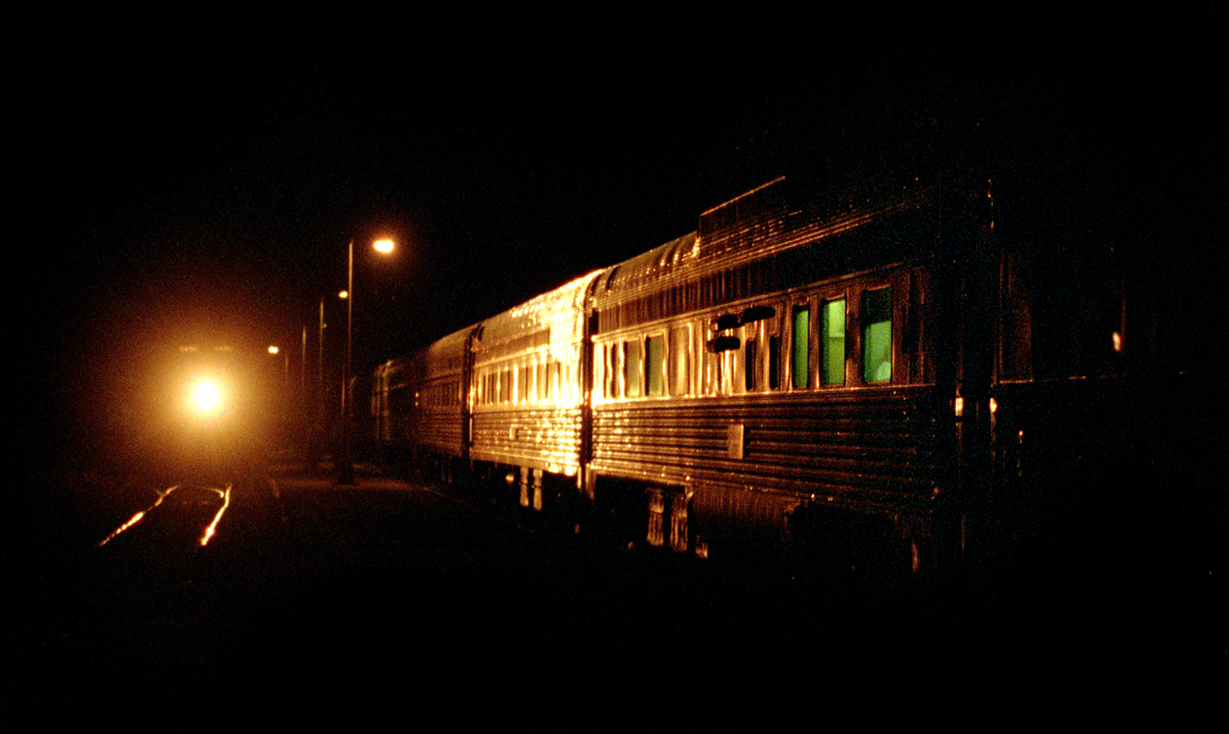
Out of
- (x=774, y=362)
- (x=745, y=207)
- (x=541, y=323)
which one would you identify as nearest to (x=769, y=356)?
(x=774, y=362)

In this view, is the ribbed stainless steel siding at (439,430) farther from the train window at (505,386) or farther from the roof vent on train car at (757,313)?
the roof vent on train car at (757,313)

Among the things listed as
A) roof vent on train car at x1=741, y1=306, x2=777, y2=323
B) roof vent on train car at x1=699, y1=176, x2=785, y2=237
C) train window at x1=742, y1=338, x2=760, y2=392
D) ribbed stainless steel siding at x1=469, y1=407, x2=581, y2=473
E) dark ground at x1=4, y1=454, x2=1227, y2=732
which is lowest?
dark ground at x1=4, y1=454, x2=1227, y2=732

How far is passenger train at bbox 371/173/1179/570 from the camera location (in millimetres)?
6410

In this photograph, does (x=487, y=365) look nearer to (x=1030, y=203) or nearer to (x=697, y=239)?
(x=697, y=239)

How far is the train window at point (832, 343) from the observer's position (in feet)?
28.8

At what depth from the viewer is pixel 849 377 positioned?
8.50m

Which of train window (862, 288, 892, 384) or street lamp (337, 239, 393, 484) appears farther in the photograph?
street lamp (337, 239, 393, 484)

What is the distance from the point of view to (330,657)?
25.3 feet

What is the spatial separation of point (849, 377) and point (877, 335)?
1.32 feet

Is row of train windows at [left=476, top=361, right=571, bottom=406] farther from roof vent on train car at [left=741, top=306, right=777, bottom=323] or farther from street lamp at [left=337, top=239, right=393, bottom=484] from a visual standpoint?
roof vent on train car at [left=741, top=306, right=777, bottom=323]

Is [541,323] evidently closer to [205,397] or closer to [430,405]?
[430,405]

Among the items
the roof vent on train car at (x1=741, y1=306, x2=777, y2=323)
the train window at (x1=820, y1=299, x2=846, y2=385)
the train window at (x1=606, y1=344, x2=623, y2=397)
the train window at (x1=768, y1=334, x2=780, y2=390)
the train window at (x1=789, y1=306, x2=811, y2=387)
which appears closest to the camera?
the train window at (x1=820, y1=299, x2=846, y2=385)

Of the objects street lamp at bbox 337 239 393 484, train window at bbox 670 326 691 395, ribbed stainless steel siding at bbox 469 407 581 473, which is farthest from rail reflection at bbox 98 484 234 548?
train window at bbox 670 326 691 395

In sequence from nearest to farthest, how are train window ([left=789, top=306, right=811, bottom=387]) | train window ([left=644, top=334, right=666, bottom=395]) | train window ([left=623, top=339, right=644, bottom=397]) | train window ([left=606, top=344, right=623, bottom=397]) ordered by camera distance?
train window ([left=789, top=306, right=811, bottom=387]), train window ([left=644, top=334, right=666, bottom=395]), train window ([left=623, top=339, right=644, bottom=397]), train window ([left=606, top=344, right=623, bottom=397])
